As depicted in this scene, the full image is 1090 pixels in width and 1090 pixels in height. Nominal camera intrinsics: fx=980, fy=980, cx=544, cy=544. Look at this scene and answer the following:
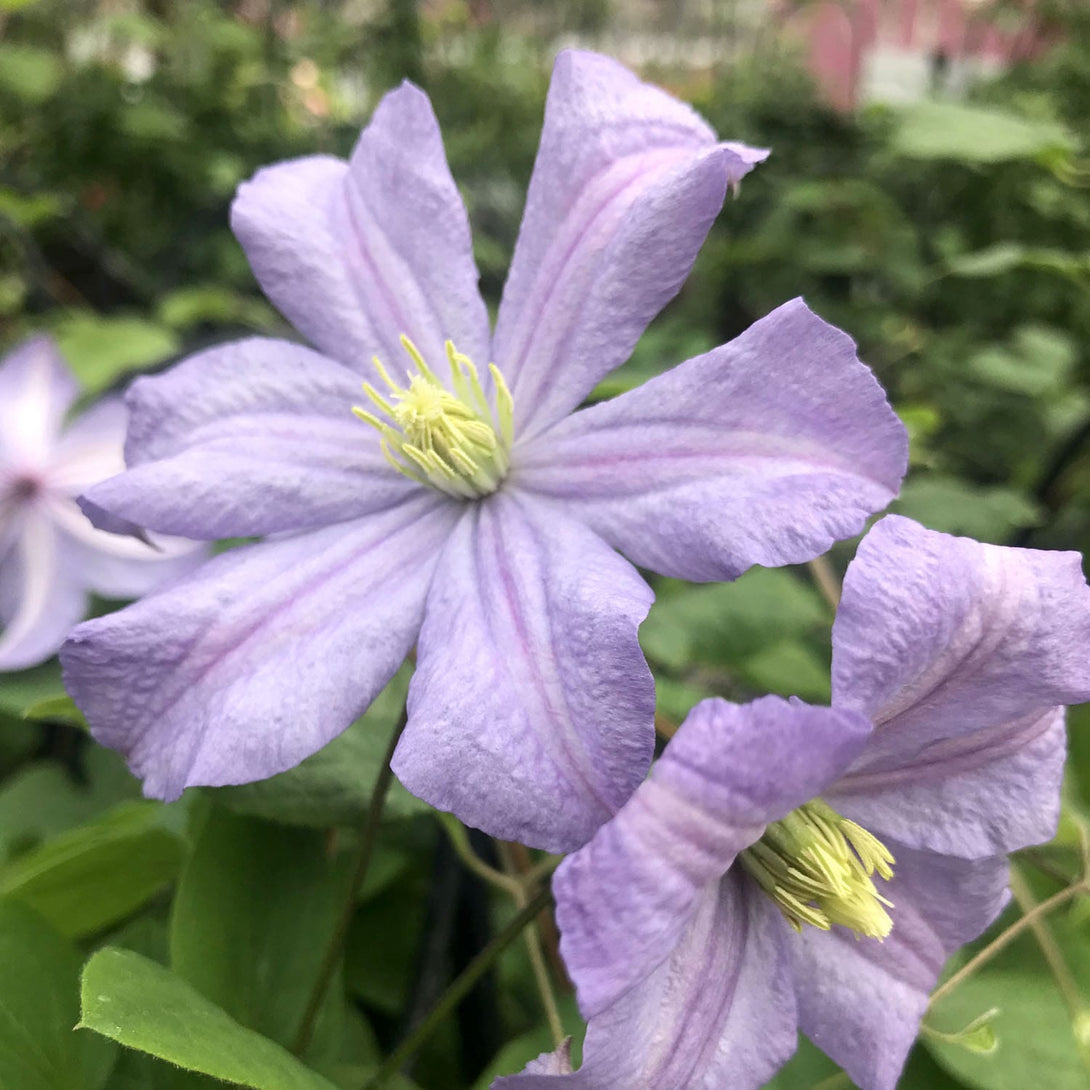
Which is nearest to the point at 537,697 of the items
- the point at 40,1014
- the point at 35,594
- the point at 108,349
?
the point at 40,1014

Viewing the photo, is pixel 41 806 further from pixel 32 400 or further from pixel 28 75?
pixel 28 75

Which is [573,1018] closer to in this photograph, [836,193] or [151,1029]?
[151,1029]

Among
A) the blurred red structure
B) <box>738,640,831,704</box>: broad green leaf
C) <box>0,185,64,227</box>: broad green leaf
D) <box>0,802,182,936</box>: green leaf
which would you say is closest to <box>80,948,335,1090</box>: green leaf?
<box>0,802,182,936</box>: green leaf

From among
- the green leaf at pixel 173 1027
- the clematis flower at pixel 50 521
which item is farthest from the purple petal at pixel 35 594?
the green leaf at pixel 173 1027

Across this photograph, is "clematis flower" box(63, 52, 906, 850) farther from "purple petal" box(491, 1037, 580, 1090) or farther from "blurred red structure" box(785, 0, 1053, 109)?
"blurred red structure" box(785, 0, 1053, 109)

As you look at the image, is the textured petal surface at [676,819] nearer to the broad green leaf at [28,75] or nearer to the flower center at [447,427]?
the flower center at [447,427]

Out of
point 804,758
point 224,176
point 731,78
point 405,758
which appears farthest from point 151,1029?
point 731,78
